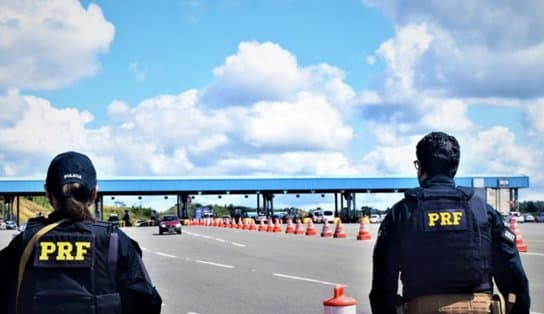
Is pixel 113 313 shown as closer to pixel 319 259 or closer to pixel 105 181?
pixel 319 259

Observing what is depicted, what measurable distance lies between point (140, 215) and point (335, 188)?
54702mm

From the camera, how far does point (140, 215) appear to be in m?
136

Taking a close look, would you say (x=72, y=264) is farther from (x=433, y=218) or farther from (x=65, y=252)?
(x=433, y=218)

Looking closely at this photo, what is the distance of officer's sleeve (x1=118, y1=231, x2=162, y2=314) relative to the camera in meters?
3.56

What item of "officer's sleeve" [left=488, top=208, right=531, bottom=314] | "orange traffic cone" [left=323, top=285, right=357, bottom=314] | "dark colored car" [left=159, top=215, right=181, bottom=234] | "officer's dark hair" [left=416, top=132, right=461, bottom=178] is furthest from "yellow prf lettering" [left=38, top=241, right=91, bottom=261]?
"dark colored car" [left=159, top=215, right=181, bottom=234]

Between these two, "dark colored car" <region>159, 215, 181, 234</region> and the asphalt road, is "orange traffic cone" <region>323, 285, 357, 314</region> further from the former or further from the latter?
"dark colored car" <region>159, 215, 181, 234</region>

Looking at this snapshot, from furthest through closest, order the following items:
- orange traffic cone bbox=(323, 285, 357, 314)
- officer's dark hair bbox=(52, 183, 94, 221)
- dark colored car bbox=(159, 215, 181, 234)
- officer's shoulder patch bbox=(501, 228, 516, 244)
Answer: dark colored car bbox=(159, 215, 181, 234)
orange traffic cone bbox=(323, 285, 357, 314)
officer's shoulder patch bbox=(501, 228, 516, 244)
officer's dark hair bbox=(52, 183, 94, 221)

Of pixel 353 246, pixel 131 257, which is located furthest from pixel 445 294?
pixel 353 246

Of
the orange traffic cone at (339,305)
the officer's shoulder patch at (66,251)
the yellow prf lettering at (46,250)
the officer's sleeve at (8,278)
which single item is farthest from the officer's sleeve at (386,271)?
the orange traffic cone at (339,305)

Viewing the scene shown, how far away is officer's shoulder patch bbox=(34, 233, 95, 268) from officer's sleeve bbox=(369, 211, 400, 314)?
147cm

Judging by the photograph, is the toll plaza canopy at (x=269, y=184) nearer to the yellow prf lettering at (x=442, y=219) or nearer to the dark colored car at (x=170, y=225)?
the dark colored car at (x=170, y=225)

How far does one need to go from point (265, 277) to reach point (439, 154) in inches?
495

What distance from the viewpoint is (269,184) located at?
297 ft

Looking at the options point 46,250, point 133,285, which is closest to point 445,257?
point 133,285
